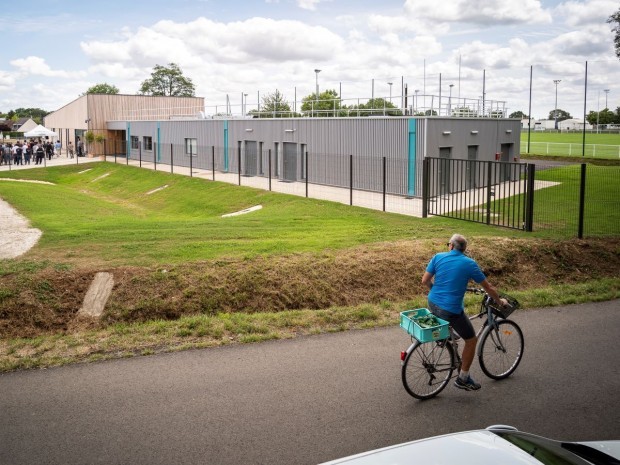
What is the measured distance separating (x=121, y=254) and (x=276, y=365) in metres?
5.94

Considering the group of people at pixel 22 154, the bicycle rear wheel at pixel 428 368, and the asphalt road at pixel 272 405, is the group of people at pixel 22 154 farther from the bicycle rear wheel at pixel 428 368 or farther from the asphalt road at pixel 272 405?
the bicycle rear wheel at pixel 428 368

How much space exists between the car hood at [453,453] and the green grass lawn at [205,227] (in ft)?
28.9

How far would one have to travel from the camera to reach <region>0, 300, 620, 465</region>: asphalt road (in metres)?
5.68

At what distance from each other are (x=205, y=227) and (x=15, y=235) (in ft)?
15.1

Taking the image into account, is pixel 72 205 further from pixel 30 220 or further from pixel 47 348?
pixel 47 348

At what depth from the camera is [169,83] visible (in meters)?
101

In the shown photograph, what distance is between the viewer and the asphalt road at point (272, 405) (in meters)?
5.68

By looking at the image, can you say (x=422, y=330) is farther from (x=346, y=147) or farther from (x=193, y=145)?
(x=193, y=145)

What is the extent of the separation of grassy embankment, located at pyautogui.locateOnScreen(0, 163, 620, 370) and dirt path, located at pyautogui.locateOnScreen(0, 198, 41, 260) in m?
0.36

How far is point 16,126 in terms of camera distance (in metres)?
129

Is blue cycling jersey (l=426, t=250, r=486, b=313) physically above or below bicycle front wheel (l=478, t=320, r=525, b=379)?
above

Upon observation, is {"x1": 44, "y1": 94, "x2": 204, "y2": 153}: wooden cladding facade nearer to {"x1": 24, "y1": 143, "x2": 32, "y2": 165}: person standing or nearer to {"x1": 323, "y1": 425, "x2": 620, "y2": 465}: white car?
{"x1": 24, "y1": 143, "x2": 32, "y2": 165}: person standing

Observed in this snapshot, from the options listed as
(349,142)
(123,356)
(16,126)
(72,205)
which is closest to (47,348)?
(123,356)

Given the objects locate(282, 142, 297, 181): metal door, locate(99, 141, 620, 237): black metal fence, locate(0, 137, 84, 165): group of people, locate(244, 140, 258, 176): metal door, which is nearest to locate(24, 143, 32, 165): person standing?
locate(0, 137, 84, 165): group of people
